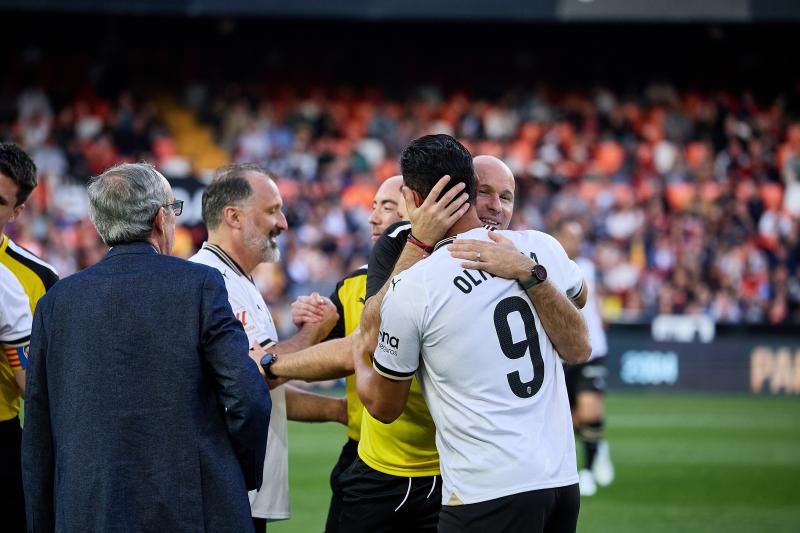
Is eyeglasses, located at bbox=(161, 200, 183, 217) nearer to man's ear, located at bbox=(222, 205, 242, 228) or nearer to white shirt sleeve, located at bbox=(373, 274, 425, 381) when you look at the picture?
white shirt sleeve, located at bbox=(373, 274, 425, 381)

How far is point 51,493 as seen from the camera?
12.0 feet

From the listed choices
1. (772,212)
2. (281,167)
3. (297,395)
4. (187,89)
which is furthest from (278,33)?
(297,395)

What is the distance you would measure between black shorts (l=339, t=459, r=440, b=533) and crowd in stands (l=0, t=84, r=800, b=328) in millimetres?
14797

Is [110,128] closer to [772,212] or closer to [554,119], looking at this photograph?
[554,119]

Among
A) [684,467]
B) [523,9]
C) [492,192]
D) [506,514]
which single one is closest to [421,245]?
[492,192]

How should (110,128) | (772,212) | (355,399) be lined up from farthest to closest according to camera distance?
(110,128)
(772,212)
(355,399)

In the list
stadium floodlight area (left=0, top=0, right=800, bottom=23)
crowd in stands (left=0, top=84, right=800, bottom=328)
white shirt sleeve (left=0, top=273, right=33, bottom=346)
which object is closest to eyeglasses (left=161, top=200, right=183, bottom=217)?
white shirt sleeve (left=0, top=273, right=33, bottom=346)

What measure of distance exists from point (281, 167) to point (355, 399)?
20149mm

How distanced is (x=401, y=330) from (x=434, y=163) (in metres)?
0.61

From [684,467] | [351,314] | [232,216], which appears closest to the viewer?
[232,216]

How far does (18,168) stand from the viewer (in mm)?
4602

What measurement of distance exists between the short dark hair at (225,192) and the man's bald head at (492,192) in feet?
3.80

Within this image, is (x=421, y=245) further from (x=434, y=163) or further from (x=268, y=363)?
(x=268, y=363)

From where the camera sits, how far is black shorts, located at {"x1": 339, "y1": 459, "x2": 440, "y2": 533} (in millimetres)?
4441
